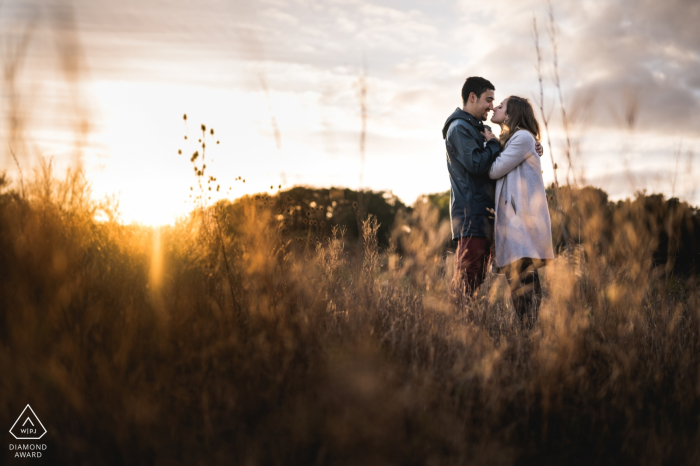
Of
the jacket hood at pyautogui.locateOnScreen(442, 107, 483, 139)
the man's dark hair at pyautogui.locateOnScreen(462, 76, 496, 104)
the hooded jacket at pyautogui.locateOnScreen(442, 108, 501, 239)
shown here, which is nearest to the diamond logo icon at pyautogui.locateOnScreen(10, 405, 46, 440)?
the hooded jacket at pyautogui.locateOnScreen(442, 108, 501, 239)

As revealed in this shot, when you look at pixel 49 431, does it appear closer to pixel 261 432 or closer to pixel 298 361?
pixel 261 432

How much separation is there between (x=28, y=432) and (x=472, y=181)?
10.6ft

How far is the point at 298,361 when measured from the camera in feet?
6.53

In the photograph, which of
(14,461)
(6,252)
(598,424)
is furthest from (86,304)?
(598,424)

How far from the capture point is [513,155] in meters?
3.19

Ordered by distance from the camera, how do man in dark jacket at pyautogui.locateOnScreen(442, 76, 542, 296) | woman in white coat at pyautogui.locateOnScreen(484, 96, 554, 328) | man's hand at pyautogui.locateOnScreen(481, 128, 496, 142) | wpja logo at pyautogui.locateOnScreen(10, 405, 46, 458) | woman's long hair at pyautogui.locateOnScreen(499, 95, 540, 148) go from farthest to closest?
man's hand at pyautogui.locateOnScreen(481, 128, 496, 142)
woman's long hair at pyautogui.locateOnScreen(499, 95, 540, 148)
man in dark jacket at pyautogui.locateOnScreen(442, 76, 542, 296)
woman in white coat at pyautogui.locateOnScreen(484, 96, 554, 328)
wpja logo at pyautogui.locateOnScreen(10, 405, 46, 458)

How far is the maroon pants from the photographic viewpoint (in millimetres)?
3221

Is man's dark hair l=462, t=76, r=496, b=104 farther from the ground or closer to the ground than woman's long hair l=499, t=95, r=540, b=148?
farther from the ground

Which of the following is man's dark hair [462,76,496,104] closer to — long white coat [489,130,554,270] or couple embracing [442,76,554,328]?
couple embracing [442,76,554,328]

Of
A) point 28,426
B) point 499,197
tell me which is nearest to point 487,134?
point 499,197

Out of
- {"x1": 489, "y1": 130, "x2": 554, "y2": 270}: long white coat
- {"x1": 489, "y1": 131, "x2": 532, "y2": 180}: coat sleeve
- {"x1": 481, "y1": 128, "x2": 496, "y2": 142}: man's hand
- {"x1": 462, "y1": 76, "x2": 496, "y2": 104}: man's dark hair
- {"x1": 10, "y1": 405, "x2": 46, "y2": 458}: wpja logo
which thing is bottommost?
{"x1": 10, "y1": 405, "x2": 46, "y2": 458}: wpja logo

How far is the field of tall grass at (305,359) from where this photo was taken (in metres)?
1.53

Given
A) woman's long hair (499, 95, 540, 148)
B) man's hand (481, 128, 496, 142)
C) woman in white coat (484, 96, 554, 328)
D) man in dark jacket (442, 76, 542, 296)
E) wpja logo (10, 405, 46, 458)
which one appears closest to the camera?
wpja logo (10, 405, 46, 458)

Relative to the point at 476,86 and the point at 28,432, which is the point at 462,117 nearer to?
the point at 476,86
